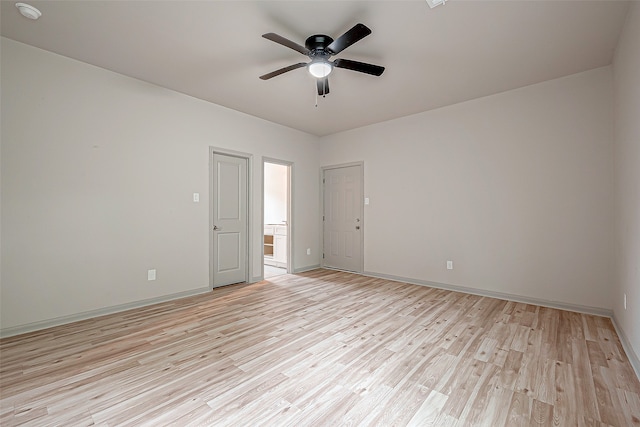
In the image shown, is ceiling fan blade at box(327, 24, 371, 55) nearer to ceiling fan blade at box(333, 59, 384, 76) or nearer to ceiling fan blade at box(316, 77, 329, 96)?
ceiling fan blade at box(333, 59, 384, 76)

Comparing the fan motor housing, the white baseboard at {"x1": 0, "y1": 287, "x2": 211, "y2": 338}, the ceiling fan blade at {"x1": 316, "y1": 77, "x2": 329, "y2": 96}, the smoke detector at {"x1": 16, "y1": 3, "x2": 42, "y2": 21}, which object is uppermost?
the smoke detector at {"x1": 16, "y1": 3, "x2": 42, "y2": 21}

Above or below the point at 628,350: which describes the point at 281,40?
above

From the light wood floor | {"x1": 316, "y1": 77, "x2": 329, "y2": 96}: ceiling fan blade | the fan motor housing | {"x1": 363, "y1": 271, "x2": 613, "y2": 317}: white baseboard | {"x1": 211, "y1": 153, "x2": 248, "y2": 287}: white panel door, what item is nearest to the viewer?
the light wood floor

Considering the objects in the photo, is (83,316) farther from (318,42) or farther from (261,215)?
(318,42)

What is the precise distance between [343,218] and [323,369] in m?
3.75

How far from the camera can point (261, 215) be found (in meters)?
4.83

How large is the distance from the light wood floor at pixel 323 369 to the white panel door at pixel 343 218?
216 cm

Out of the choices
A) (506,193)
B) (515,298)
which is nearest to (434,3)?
(506,193)

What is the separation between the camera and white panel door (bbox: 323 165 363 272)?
5.43 metres

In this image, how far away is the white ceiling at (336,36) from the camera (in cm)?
224

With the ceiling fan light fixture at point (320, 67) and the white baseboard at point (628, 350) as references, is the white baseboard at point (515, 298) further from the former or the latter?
the ceiling fan light fixture at point (320, 67)

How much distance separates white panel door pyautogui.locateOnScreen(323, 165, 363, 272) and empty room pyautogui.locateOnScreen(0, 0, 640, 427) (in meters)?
0.50

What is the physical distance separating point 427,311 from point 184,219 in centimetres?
343

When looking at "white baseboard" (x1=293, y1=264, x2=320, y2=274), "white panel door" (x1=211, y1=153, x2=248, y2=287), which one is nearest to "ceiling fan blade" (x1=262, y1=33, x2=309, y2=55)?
"white panel door" (x1=211, y1=153, x2=248, y2=287)
